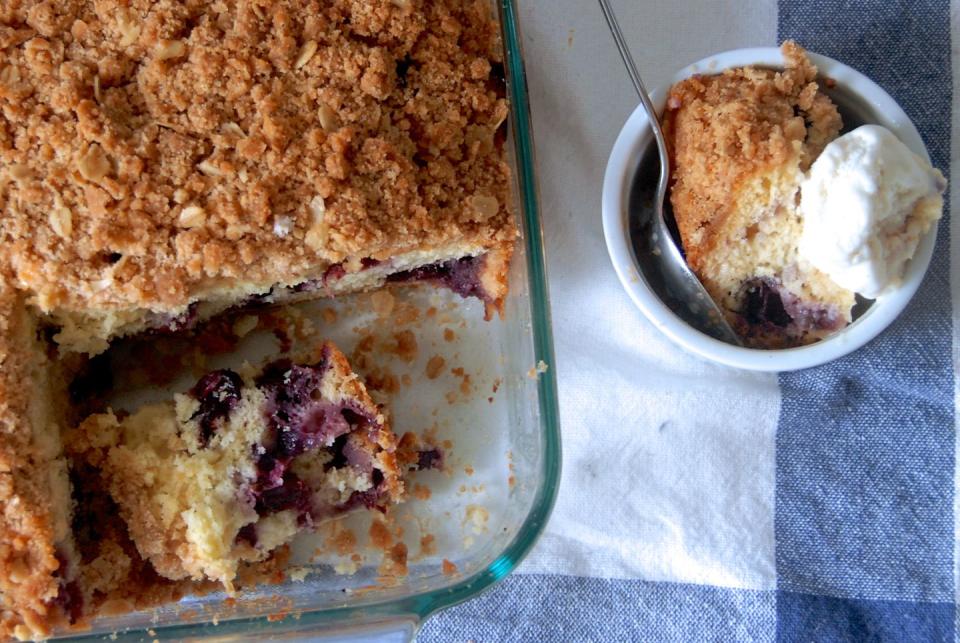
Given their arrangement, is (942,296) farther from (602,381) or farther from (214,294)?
(214,294)

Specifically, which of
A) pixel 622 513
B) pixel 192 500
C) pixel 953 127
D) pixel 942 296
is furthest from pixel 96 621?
pixel 953 127

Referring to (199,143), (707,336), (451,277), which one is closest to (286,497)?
(451,277)

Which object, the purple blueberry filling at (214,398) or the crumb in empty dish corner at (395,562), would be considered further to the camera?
the crumb in empty dish corner at (395,562)

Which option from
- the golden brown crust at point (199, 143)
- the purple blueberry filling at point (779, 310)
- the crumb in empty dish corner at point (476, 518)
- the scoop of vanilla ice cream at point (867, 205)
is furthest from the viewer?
the crumb in empty dish corner at point (476, 518)

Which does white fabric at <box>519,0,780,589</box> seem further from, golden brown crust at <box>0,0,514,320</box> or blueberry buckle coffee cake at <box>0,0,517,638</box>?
golden brown crust at <box>0,0,514,320</box>

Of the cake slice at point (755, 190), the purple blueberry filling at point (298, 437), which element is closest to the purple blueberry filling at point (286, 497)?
the purple blueberry filling at point (298, 437)

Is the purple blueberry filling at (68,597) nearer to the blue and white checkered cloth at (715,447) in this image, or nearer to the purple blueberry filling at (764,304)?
the blue and white checkered cloth at (715,447)

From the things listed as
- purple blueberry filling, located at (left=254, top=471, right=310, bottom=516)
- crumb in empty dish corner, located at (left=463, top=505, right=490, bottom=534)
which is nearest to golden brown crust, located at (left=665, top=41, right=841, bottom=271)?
crumb in empty dish corner, located at (left=463, top=505, right=490, bottom=534)
